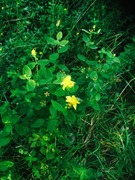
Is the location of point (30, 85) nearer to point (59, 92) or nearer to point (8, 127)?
point (59, 92)

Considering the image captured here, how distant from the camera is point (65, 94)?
6.14ft

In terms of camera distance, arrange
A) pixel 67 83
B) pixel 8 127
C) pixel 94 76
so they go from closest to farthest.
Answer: pixel 67 83 < pixel 8 127 < pixel 94 76

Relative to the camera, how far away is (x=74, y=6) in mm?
3277

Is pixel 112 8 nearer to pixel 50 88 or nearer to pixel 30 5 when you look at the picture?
pixel 30 5

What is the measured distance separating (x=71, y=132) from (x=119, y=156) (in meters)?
0.41

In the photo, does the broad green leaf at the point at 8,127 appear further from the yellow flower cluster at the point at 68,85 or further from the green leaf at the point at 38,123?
the yellow flower cluster at the point at 68,85

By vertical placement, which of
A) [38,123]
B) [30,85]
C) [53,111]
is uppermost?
[30,85]

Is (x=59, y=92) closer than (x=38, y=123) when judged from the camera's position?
Yes

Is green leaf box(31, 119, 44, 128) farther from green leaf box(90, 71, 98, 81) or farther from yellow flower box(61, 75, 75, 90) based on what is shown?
green leaf box(90, 71, 98, 81)

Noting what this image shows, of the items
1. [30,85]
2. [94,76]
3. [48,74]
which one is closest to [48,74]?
[48,74]

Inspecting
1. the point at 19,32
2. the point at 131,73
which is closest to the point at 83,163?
the point at 131,73

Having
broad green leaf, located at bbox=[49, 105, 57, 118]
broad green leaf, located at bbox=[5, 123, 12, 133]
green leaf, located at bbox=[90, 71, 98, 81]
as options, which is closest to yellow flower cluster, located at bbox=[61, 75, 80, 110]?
broad green leaf, located at bbox=[49, 105, 57, 118]

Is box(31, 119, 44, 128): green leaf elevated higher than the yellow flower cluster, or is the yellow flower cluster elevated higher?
the yellow flower cluster

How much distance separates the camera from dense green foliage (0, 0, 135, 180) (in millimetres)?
1958
